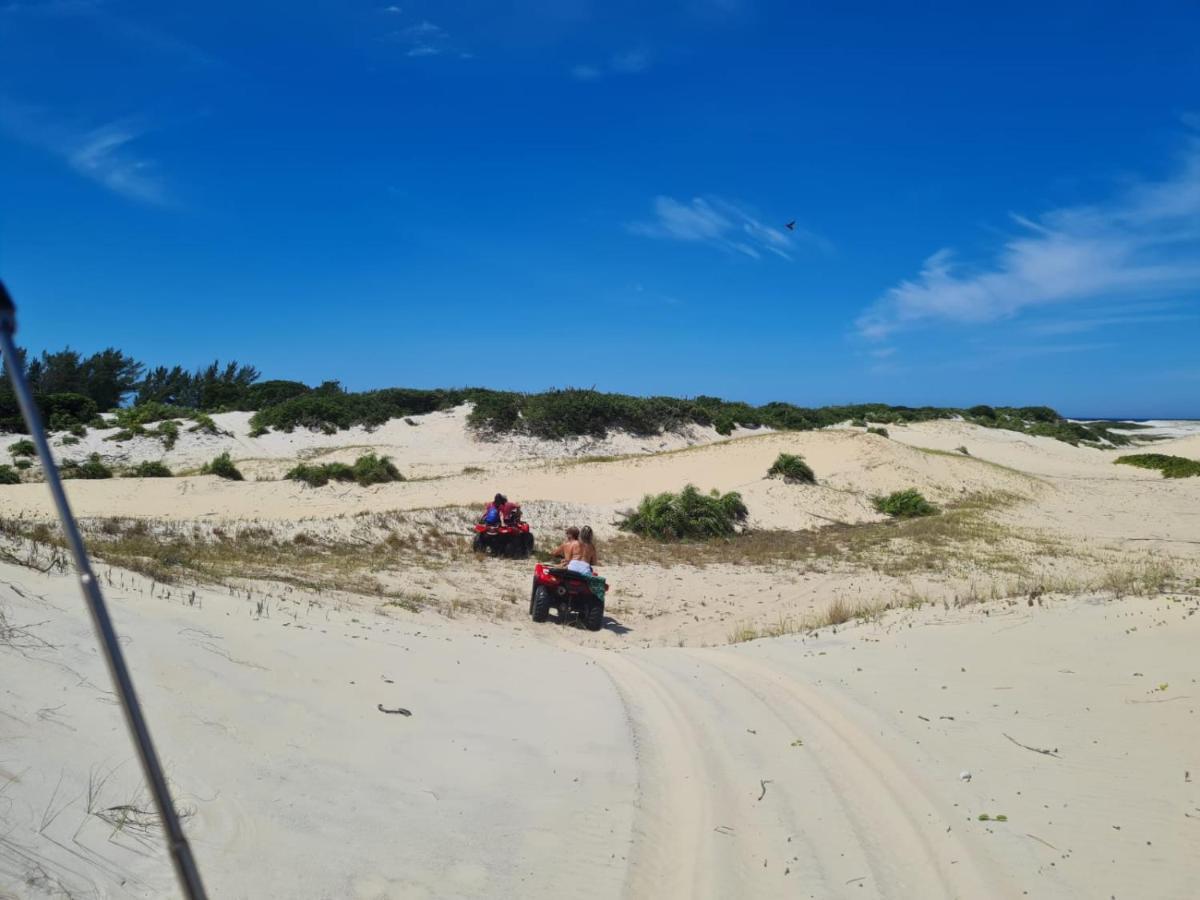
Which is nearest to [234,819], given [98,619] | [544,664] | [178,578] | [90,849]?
[90,849]

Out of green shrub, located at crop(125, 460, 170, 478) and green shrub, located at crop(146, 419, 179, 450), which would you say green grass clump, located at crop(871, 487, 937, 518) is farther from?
green shrub, located at crop(146, 419, 179, 450)

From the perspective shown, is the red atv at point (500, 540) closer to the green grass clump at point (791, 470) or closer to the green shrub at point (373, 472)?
the green shrub at point (373, 472)

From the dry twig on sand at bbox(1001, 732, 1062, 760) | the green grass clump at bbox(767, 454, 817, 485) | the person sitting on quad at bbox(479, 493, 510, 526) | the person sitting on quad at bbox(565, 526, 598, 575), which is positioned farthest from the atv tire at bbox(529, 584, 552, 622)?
the green grass clump at bbox(767, 454, 817, 485)

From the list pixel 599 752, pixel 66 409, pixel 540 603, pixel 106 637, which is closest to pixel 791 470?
pixel 540 603

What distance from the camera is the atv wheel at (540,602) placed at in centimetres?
1117

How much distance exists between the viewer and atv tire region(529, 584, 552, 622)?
11.2 metres

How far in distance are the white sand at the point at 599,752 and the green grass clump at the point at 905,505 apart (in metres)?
15.8

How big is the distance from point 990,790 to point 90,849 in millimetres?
5383

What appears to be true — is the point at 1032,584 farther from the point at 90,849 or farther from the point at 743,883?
the point at 90,849

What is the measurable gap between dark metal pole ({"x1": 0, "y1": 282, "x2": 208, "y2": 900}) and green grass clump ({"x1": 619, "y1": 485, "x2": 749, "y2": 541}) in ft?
64.3

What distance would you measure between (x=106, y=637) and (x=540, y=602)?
9.85 m

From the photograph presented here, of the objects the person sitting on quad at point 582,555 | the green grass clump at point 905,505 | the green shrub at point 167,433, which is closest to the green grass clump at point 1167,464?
the green grass clump at point 905,505

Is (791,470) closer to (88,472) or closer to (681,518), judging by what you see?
(681,518)

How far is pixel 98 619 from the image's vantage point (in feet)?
5.08
